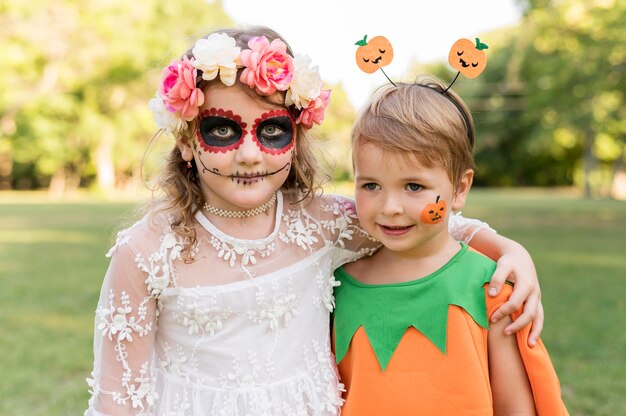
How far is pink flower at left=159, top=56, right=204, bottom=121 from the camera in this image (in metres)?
2.18

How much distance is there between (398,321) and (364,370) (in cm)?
20

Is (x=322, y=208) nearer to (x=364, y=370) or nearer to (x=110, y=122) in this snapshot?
(x=364, y=370)

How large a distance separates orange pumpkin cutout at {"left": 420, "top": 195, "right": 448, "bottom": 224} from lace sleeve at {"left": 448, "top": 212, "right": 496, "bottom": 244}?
1.32 feet

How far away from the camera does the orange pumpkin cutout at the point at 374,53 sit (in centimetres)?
238

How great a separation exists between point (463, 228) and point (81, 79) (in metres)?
32.5

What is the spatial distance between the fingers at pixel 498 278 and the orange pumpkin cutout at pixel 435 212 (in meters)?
0.26

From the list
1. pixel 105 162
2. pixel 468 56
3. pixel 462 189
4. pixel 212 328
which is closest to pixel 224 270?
pixel 212 328

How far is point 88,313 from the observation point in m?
7.04

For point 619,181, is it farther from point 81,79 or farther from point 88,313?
point 88,313

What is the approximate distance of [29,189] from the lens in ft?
142

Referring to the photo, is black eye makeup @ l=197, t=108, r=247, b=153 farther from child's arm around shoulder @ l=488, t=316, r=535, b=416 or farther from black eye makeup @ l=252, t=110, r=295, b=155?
child's arm around shoulder @ l=488, t=316, r=535, b=416

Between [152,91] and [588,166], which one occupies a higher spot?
[152,91]

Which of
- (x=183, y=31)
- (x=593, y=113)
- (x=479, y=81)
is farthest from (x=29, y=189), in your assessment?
(x=593, y=113)

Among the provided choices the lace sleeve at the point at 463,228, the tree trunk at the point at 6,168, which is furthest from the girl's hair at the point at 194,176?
the tree trunk at the point at 6,168
